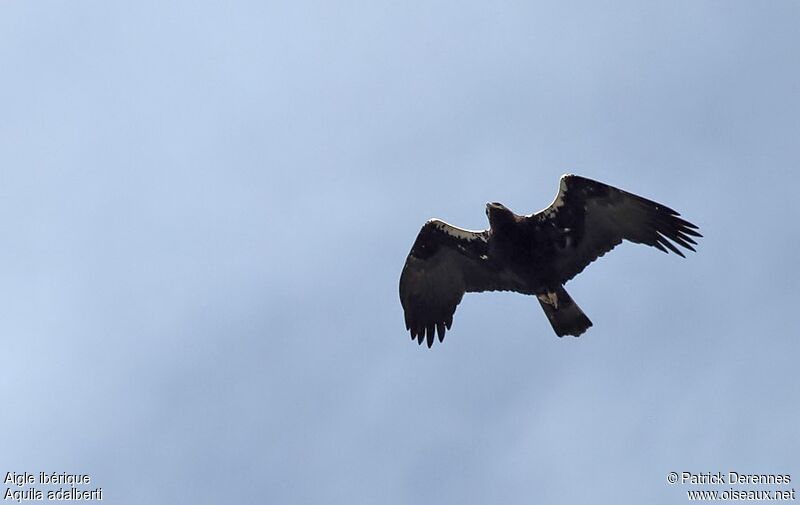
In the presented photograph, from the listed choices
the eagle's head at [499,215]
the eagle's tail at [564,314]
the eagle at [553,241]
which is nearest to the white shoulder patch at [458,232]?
the eagle at [553,241]

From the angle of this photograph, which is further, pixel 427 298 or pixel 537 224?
pixel 427 298

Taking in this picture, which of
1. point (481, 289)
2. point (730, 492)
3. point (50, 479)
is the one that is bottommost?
point (730, 492)

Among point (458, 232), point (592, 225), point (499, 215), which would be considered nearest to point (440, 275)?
point (458, 232)

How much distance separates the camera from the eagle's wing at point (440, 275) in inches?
904

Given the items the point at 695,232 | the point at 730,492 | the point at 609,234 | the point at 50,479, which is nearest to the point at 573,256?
the point at 609,234

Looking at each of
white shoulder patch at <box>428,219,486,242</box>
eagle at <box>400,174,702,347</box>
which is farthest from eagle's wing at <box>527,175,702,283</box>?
white shoulder patch at <box>428,219,486,242</box>

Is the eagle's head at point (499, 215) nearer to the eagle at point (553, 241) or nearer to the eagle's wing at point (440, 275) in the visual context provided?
the eagle at point (553, 241)

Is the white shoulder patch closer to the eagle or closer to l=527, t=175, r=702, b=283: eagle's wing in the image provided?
the eagle

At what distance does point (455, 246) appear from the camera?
23.0 metres

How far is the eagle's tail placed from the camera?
73.7 ft

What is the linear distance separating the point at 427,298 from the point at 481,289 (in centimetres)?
135

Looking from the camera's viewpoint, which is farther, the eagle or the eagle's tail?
the eagle's tail

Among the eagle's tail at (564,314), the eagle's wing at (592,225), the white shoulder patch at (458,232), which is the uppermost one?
the white shoulder patch at (458,232)

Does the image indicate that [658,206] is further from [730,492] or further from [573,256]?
[730,492]
